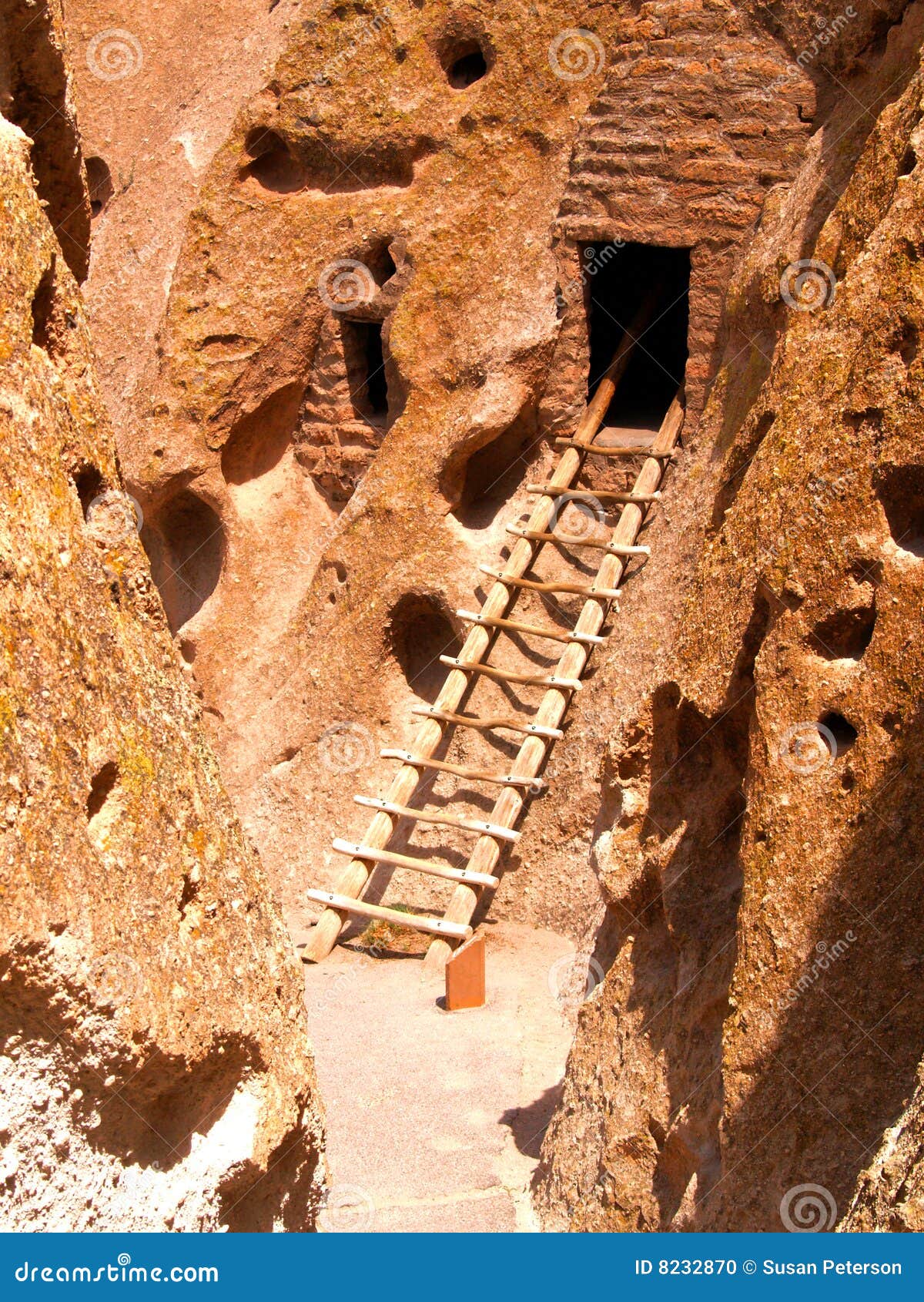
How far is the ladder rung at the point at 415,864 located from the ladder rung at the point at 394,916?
224 mm

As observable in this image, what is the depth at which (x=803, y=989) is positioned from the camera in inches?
133

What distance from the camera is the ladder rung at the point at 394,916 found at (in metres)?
7.40

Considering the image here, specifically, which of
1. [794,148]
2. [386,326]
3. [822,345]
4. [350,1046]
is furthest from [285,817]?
[822,345]

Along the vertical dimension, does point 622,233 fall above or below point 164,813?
above

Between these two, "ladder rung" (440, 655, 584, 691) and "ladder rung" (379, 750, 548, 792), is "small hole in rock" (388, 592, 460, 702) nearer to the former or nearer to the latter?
"ladder rung" (440, 655, 584, 691)

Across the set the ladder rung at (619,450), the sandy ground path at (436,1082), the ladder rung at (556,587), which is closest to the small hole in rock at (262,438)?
the ladder rung at (619,450)

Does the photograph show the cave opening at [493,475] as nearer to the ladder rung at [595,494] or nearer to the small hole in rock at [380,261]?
the ladder rung at [595,494]

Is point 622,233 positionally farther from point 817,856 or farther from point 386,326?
point 817,856

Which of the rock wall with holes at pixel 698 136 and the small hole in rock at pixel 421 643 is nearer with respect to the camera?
the rock wall with holes at pixel 698 136

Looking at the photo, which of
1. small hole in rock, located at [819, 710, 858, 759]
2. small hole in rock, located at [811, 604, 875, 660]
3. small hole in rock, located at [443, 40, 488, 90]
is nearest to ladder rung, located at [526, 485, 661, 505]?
small hole in rock, located at [443, 40, 488, 90]

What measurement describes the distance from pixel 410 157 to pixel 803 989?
7.31 metres

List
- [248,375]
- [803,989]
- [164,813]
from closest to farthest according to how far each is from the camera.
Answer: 1. [164,813]
2. [803,989]
3. [248,375]

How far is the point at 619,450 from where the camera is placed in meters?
8.48

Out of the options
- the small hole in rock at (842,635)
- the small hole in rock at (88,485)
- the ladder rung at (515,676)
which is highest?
the small hole in rock at (88,485)
